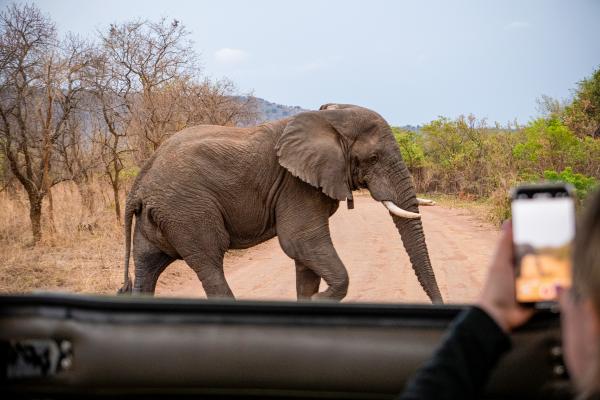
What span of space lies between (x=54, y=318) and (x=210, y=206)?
3.90 metres

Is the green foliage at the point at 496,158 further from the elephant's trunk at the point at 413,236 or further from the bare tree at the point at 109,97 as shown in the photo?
the bare tree at the point at 109,97

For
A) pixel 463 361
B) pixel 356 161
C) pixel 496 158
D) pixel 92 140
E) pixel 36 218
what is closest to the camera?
pixel 463 361

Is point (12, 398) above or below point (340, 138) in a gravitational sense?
below

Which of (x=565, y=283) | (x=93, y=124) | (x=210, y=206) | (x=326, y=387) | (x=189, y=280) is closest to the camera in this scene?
(x=565, y=283)

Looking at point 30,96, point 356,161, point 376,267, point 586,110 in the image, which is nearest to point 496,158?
point 586,110

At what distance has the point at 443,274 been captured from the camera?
8789 mm

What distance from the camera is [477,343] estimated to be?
124 cm

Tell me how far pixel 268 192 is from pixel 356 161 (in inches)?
29.1

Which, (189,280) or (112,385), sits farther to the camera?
(189,280)

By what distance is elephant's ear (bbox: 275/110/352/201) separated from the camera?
5.40 meters

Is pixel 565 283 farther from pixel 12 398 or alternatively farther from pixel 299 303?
pixel 12 398

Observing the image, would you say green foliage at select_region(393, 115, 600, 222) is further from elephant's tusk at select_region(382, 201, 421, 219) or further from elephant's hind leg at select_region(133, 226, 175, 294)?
elephant's hind leg at select_region(133, 226, 175, 294)

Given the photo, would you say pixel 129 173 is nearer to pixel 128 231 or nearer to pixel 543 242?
pixel 128 231

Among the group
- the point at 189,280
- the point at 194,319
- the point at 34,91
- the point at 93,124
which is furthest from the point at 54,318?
the point at 93,124
